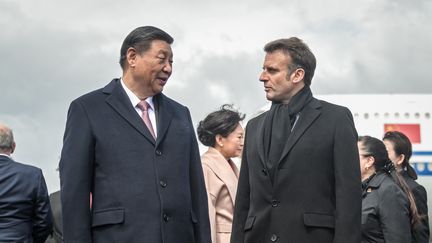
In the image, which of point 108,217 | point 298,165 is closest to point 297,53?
point 298,165

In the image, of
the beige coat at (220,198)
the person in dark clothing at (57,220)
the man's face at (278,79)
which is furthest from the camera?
the person in dark clothing at (57,220)

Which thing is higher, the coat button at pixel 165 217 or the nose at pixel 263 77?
the nose at pixel 263 77

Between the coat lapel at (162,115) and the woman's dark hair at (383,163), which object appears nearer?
the coat lapel at (162,115)

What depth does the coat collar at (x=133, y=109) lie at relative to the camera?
4.00 m

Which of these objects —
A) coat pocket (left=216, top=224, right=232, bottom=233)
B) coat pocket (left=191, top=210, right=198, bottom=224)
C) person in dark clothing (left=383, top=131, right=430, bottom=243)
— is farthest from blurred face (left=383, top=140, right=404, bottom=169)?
coat pocket (left=191, top=210, right=198, bottom=224)

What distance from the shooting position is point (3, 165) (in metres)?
5.98

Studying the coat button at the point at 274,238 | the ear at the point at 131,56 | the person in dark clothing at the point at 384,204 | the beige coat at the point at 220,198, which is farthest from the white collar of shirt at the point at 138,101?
the person in dark clothing at the point at 384,204

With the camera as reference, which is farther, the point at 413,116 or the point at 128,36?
the point at 413,116

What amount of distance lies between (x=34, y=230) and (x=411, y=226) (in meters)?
3.11

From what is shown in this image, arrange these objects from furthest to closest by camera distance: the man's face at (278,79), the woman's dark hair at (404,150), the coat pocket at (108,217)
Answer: the woman's dark hair at (404,150)
the man's face at (278,79)
the coat pocket at (108,217)

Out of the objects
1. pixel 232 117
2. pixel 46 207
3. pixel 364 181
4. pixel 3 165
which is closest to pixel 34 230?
pixel 46 207

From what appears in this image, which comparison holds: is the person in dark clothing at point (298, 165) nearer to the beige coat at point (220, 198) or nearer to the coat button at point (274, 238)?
the coat button at point (274, 238)

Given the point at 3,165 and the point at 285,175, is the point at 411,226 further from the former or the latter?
the point at 3,165

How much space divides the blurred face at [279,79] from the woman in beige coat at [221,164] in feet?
5.08
